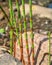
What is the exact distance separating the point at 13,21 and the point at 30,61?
0.48 m

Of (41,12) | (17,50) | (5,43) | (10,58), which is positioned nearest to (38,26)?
(41,12)

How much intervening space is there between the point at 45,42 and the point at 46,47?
0.05 metres

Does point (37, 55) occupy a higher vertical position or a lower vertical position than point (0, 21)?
higher

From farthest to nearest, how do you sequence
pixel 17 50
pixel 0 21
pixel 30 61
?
1. pixel 0 21
2. pixel 17 50
3. pixel 30 61

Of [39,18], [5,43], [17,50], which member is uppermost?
[17,50]

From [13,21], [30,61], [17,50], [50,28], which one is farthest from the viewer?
[50,28]

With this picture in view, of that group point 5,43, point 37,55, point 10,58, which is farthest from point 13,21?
point 5,43

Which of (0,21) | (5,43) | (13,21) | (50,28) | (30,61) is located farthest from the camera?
(0,21)

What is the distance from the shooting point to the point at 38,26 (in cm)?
543

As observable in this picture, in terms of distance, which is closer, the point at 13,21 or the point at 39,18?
the point at 13,21

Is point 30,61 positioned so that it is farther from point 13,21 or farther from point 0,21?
point 0,21

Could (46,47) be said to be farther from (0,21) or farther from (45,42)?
(0,21)

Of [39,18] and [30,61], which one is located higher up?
[30,61]

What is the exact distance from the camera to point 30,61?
120 inches
